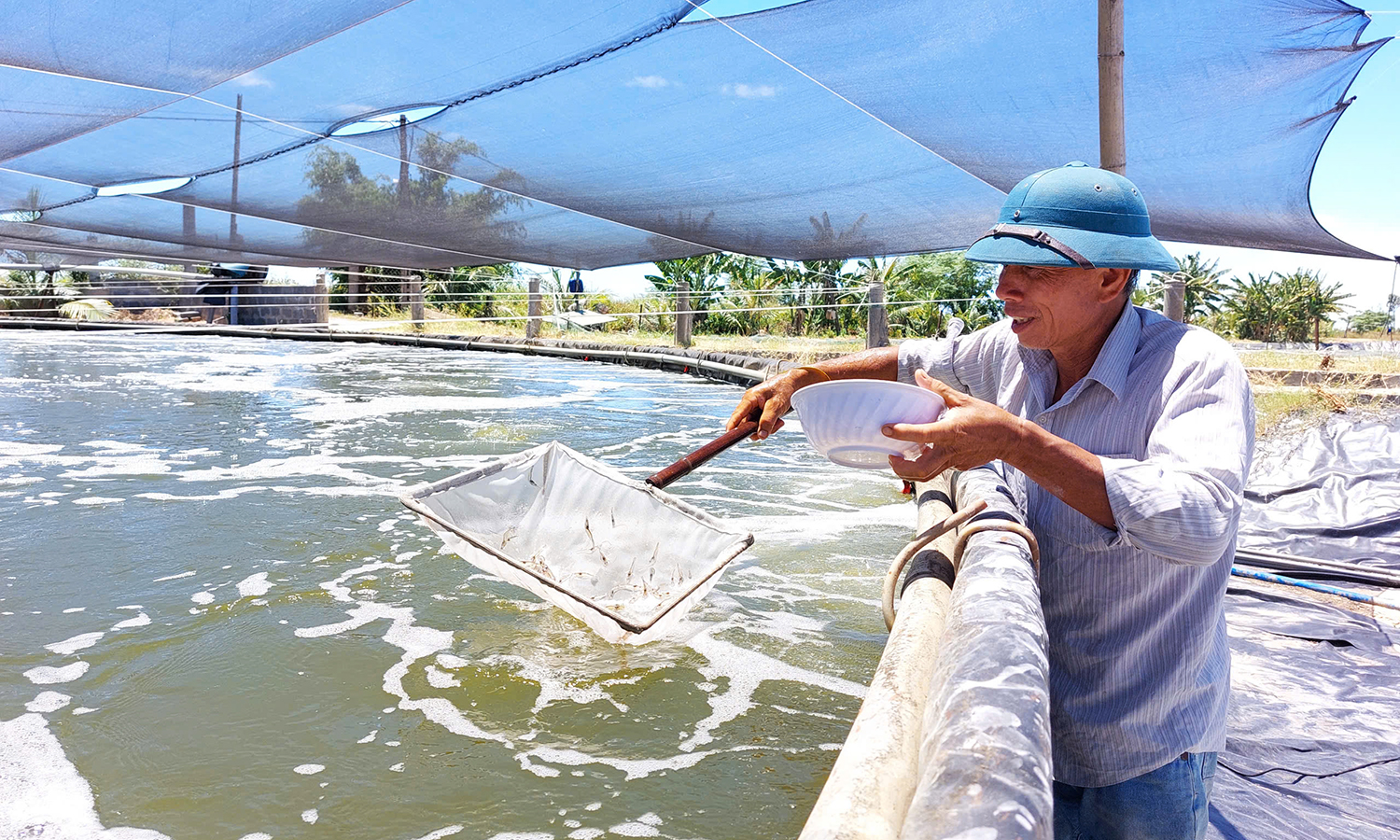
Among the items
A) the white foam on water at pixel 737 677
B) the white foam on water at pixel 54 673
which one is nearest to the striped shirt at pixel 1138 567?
the white foam on water at pixel 737 677

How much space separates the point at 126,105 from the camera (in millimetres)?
7340

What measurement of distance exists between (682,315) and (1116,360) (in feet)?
38.1

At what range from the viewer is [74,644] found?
305cm

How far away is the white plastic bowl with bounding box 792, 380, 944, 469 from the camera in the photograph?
1.37m

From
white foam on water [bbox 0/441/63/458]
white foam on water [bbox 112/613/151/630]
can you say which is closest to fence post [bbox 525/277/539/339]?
white foam on water [bbox 0/441/63/458]

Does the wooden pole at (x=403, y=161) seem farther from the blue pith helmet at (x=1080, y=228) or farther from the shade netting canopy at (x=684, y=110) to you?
the blue pith helmet at (x=1080, y=228)

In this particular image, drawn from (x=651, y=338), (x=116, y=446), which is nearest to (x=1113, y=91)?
(x=116, y=446)

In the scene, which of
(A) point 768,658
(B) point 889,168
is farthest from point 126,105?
(A) point 768,658

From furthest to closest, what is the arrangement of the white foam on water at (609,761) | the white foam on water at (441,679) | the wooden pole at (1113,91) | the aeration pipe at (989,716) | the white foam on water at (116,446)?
the white foam on water at (116,446) < the wooden pole at (1113,91) < the white foam on water at (441,679) < the white foam on water at (609,761) < the aeration pipe at (989,716)

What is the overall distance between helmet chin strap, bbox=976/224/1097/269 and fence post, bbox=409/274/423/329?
16.3m

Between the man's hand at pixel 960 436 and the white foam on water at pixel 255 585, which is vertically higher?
the man's hand at pixel 960 436

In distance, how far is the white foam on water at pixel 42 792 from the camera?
211 cm

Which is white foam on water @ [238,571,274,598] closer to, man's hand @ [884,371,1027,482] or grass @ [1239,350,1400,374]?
man's hand @ [884,371,1027,482]

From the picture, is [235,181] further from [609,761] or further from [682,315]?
[609,761]
